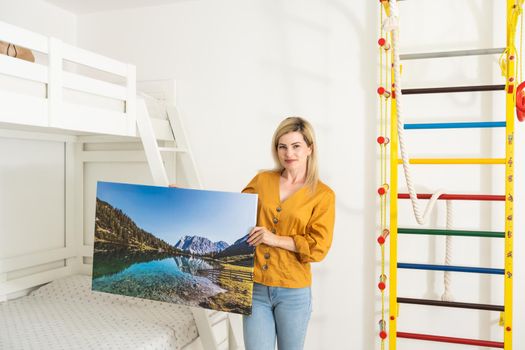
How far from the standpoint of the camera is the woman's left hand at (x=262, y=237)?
183 centimetres

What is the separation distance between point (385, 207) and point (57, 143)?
2228 millimetres

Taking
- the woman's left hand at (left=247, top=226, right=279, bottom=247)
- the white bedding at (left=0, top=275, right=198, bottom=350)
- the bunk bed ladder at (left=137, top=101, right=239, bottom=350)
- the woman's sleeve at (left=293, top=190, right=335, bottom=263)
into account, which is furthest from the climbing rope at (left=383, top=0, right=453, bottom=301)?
the white bedding at (left=0, top=275, right=198, bottom=350)

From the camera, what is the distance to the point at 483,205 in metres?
2.32

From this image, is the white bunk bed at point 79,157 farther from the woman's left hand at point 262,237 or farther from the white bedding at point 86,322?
the woman's left hand at point 262,237

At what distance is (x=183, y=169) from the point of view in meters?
2.89

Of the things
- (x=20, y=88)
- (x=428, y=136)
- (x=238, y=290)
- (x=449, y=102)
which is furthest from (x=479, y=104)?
(x=20, y=88)

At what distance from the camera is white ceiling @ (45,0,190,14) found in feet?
9.65

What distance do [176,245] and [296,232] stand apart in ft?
1.85

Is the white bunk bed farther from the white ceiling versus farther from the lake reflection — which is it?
the white ceiling

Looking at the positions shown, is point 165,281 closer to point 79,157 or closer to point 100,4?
point 79,157

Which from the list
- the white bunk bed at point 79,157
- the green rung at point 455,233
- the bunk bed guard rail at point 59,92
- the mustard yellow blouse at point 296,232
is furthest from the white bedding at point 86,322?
the green rung at point 455,233

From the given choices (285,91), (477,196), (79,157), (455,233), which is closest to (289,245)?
(455,233)

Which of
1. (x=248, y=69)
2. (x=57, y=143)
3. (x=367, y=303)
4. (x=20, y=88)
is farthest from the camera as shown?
(x=57, y=143)

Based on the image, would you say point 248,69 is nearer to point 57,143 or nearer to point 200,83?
point 200,83
